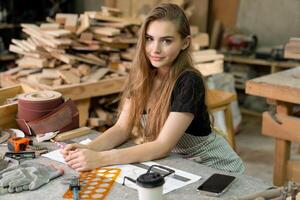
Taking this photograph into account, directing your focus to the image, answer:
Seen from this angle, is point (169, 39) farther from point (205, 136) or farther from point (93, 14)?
point (93, 14)

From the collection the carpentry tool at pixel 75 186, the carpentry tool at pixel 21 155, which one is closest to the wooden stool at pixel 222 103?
the carpentry tool at pixel 21 155

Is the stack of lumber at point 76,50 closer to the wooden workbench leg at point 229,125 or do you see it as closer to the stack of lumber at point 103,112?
the stack of lumber at point 103,112

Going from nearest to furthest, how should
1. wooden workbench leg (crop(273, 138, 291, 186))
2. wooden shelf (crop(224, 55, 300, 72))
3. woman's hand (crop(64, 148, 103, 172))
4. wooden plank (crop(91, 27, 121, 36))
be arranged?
woman's hand (crop(64, 148, 103, 172)), wooden workbench leg (crop(273, 138, 291, 186)), wooden plank (crop(91, 27, 121, 36)), wooden shelf (crop(224, 55, 300, 72))

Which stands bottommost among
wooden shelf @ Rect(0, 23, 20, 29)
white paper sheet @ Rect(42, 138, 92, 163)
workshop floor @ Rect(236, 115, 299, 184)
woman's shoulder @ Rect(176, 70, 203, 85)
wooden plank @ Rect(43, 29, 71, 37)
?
workshop floor @ Rect(236, 115, 299, 184)

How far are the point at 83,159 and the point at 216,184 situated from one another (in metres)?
0.55

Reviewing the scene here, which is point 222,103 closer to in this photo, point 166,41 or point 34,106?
point 166,41

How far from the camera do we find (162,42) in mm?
2133

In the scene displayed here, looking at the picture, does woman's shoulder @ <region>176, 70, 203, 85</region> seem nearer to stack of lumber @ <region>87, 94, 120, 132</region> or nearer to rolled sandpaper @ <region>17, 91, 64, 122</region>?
rolled sandpaper @ <region>17, 91, 64, 122</region>

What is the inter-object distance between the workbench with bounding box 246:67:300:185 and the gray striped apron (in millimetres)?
702

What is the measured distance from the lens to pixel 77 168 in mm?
1848

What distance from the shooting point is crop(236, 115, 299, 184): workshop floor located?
154 inches

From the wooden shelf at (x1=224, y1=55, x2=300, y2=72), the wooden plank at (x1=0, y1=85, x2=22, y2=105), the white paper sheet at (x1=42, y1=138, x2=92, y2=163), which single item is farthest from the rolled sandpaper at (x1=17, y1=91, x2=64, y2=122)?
the wooden shelf at (x1=224, y1=55, x2=300, y2=72)

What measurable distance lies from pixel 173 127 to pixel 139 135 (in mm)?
323

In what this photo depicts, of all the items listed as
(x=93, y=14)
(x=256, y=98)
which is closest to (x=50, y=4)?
(x=93, y=14)
